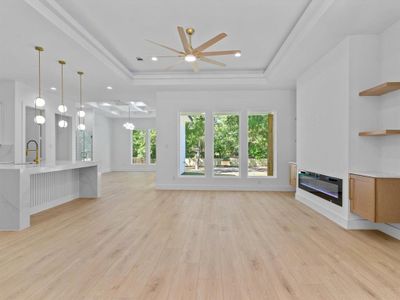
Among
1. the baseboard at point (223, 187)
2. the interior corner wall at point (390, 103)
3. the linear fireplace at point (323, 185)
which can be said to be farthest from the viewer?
the baseboard at point (223, 187)

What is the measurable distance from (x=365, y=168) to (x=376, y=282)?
2.15 meters

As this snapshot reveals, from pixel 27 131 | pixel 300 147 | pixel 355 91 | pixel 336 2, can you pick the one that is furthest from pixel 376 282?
pixel 27 131

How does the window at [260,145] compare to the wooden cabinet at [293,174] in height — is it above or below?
above

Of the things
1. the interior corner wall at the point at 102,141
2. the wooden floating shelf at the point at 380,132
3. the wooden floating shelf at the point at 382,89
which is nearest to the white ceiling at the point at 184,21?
the wooden floating shelf at the point at 382,89

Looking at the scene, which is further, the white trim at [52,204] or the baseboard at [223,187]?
the baseboard at [223,187]

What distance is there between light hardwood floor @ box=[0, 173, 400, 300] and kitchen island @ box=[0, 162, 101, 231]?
288mm

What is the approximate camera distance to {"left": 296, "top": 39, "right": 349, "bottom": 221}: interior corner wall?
412cm

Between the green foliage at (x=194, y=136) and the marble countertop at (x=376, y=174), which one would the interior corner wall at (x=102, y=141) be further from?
the marble countertop at (x=376, y=174)

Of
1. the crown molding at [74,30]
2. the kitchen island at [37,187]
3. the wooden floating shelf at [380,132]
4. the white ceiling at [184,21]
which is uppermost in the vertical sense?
the white ceiling at [184,21]

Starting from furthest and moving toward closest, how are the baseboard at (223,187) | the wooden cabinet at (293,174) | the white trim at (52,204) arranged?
the baseboard at (223,187)
the wooden cabinet at (293,174)
the white trim at (52,204)

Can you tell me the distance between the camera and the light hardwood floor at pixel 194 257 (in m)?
2.18

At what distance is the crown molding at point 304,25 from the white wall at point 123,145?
9.63 metres

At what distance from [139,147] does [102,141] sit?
201 centimetres

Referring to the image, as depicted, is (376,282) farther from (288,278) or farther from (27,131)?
(27,131)
